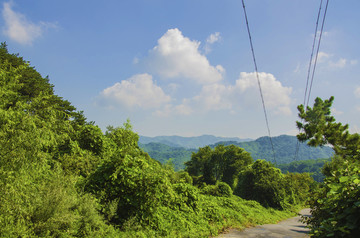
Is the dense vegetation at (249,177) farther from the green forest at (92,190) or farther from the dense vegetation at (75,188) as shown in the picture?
the dense vegetation at (75,188)

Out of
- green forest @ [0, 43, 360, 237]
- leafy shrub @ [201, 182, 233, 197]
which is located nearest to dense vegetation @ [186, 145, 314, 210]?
leafy shrub @ [201, 182, 233, 197]

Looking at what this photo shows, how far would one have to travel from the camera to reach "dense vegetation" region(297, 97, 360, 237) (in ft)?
7.52

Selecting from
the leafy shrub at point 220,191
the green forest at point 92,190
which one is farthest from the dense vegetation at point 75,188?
the leafy shrub at point 220,191

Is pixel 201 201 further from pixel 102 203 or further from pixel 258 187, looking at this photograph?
pixel 258 187

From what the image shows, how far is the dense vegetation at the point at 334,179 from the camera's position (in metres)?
2.29

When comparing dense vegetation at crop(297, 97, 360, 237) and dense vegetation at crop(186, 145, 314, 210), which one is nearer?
dense vegetation at crop(297, 97, 360, 237)

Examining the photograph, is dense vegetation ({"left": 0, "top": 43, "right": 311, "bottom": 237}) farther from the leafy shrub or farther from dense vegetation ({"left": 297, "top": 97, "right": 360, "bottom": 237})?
the leafy shrub

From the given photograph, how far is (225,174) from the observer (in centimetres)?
5459

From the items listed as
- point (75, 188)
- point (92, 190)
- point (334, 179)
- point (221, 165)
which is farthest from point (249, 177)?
point (334, 179)

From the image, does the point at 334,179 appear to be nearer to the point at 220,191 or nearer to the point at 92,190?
the point at 92,190

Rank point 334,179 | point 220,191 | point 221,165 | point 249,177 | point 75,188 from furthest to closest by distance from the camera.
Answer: point 221,165 → point 249,177 → point 220,191 → point 75,188 → point 334,179

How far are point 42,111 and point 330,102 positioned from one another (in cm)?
3883

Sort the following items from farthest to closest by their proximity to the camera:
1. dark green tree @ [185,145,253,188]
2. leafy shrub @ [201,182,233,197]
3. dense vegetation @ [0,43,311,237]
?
dark green tree @ [185,145,253,188], leafy shrub @ [201,182,233,197], dense vegetation @ [0,43,311,237]

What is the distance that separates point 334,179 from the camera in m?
3.64
